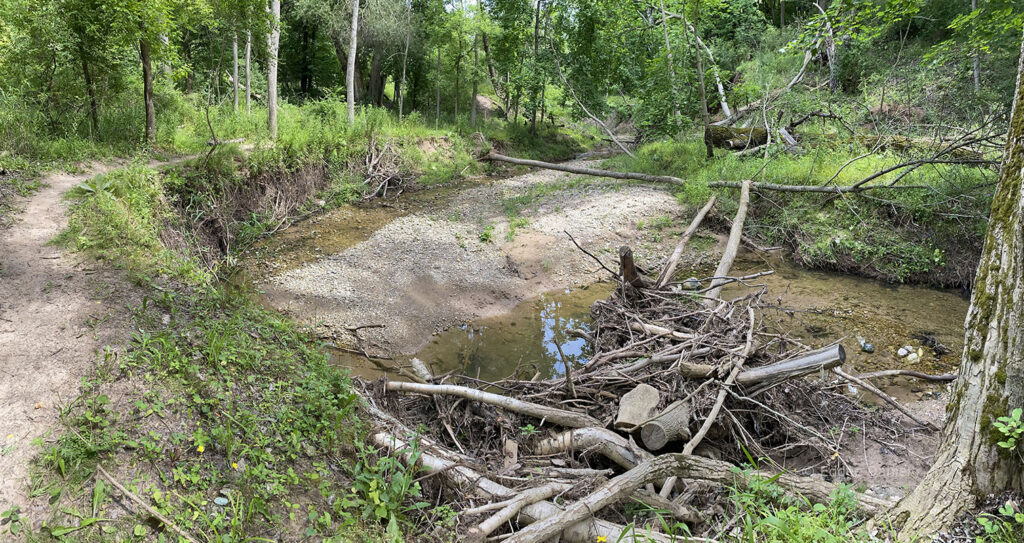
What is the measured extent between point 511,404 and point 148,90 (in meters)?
9.41

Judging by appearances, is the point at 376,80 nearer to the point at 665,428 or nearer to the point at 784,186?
the point at 784,186

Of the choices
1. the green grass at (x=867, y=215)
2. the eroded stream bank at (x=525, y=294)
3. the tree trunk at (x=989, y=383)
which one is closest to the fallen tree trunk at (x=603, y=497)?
the tree trunk at (x=989, y=383)

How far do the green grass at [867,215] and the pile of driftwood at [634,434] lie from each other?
5.69 meters

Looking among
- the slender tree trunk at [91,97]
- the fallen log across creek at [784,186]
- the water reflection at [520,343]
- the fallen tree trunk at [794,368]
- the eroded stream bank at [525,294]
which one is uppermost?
the slender tree trunk at [91,97]

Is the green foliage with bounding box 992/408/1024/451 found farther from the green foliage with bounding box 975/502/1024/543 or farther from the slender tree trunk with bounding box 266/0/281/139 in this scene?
the slender tree trunk with bounding box 266/0/281/139

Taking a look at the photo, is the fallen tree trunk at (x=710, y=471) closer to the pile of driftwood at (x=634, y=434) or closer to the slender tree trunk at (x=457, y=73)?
the pile of driftwood at (x=634, y=434)

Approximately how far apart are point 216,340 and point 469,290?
4.90 metres

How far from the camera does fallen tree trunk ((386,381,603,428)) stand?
416 cm

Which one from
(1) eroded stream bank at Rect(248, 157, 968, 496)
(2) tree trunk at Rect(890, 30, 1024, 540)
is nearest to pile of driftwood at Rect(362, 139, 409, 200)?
(1) eroded stream bank at Rect(248, 157, 968, 496)

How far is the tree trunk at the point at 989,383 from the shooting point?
2.30 meters

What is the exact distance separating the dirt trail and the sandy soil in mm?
2738

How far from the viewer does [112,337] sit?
154 inches

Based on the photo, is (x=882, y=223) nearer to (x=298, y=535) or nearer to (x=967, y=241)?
(x=967, y=241)

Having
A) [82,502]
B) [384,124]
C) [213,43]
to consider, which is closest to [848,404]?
[82,502]
